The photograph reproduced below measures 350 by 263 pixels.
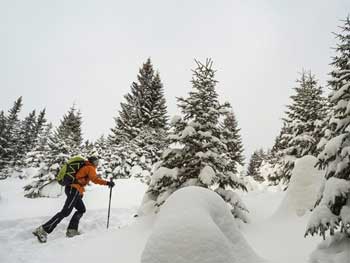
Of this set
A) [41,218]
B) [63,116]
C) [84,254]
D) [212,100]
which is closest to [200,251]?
[84,254]

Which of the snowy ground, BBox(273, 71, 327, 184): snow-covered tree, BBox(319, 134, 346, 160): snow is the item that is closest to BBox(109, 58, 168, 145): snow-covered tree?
BBox(273, 71, 327, 184): snow-covered tree

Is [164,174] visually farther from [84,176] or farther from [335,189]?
[335,189]

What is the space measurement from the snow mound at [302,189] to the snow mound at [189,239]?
606 cm

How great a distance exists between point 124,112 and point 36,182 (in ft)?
58.7

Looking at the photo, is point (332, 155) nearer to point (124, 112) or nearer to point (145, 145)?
point (145, 145)

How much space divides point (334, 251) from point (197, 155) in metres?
5.94

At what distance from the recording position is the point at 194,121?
1068 centimetres

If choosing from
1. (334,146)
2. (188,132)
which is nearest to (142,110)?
(188,132)

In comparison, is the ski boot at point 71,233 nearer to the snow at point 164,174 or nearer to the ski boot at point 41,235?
the ski boot at point 41,235

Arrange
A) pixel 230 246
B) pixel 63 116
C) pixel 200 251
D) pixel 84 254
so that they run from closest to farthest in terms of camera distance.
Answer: pixel 200 251 → pixel 230 246 → pixel 84 254 → pixel 63 116

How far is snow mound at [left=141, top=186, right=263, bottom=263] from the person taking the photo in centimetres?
362

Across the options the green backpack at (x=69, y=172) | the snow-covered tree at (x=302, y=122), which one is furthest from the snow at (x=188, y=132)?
the snow-covered tree at (x=302, y=122)

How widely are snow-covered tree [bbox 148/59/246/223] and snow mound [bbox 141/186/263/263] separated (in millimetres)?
5341

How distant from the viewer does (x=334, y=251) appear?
4.39 metres
